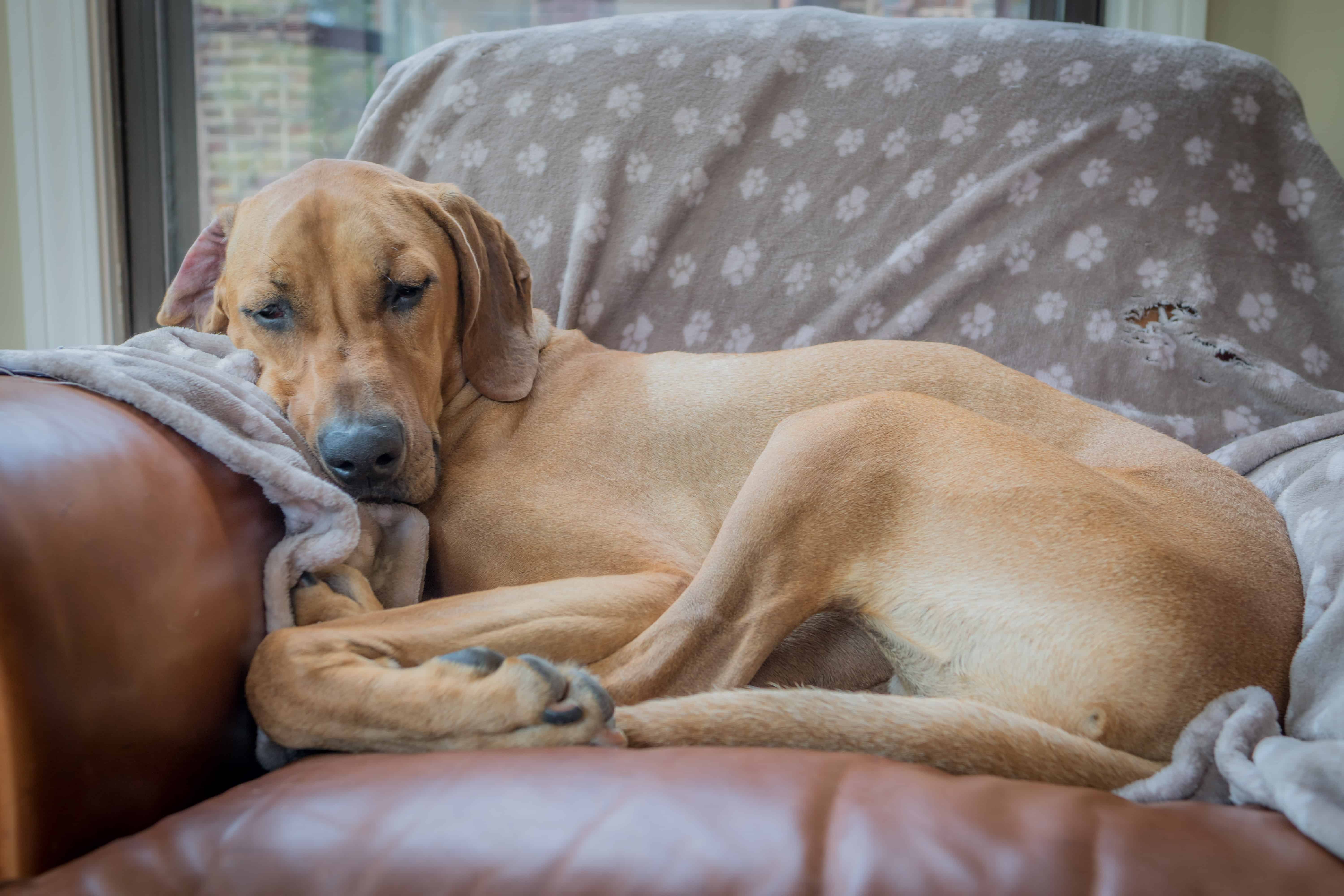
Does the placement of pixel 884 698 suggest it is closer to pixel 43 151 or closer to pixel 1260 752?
pixel 1260 752

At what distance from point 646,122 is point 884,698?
1.82 meters

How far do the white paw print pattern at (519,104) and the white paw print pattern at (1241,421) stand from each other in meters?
2.04

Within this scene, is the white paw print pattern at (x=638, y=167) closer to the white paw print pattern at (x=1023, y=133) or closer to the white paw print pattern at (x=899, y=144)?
the white paw print pattern at (x=899, y=144)

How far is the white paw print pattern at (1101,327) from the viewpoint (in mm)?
2211

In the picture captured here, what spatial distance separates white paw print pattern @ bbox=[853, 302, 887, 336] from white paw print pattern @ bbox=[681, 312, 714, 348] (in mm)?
398

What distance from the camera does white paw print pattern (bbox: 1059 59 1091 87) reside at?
92.0 inches

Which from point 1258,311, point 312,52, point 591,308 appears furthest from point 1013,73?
point 312,52

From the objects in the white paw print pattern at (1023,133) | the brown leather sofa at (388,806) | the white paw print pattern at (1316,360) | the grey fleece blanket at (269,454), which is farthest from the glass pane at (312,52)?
the brown leather sofa at (388,806)

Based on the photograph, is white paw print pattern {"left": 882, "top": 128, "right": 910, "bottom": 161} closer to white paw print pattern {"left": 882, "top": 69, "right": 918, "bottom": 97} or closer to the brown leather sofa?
white paw print pattern {"left": 882, "top": 69, "right": 918, "bottom": 97}

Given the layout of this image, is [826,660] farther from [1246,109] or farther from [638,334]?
[1246,109]

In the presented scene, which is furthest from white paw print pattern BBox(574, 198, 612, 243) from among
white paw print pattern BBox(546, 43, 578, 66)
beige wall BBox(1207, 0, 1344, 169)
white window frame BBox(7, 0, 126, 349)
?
beige wall BBox(1207, 0, 1344, 169)

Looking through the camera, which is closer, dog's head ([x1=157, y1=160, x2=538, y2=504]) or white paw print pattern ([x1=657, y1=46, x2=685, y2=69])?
dog's head ([x1=157, y1=160, x2=538, y2=504])

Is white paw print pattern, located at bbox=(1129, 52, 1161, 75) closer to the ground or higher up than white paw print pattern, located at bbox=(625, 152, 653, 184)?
higher up

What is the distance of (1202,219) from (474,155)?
200cm
